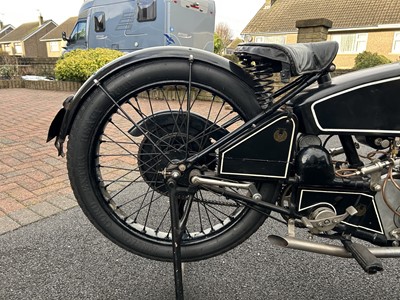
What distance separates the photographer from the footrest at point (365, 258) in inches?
51.8

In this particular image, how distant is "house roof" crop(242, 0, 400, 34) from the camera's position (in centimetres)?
1970

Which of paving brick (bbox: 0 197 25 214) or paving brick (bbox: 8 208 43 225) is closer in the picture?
paving brick (bbox: 8 208 43 225)

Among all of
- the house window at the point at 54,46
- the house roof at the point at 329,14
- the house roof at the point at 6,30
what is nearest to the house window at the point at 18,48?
the house window at the point at 54,46

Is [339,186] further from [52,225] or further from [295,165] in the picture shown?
[52,225]

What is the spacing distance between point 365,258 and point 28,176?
287cm

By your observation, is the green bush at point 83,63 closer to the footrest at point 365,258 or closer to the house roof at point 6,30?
the footrest at point 365,258

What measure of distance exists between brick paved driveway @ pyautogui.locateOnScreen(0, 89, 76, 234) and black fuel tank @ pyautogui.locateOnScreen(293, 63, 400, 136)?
2.03m

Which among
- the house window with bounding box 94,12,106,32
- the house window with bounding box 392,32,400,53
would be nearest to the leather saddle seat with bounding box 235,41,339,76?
the house window with bounding box 94,12,106,32

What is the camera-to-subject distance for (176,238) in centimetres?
148

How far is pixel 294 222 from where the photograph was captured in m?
1.49

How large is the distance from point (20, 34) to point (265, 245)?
5355 cm

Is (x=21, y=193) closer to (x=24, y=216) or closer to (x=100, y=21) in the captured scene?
(x=24, y=216)

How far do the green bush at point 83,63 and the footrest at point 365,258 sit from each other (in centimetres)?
780

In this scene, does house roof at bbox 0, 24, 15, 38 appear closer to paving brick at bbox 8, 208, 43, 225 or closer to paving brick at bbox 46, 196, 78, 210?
paving brick at bbox 46, 196, 78, 210
